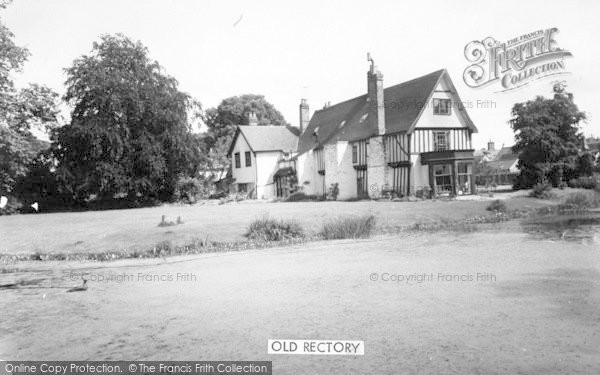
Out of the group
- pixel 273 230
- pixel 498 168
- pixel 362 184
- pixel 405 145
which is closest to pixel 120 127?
pixel 362 184

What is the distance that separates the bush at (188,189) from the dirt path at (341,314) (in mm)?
28634

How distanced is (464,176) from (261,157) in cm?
2009

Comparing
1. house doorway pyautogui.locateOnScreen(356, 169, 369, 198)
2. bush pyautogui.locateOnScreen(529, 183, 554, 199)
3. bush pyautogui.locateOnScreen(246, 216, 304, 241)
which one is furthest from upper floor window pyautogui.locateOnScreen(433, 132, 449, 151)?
bush pyautogui.locateOnScreen(246, 216, 304, 241)

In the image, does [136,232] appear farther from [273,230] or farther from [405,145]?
[405,145]

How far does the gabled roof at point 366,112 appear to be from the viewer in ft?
114

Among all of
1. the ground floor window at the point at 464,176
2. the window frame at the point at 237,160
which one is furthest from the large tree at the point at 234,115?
the ground floor window at the point at 464,176

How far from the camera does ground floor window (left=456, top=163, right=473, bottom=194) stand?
3450 centimetres

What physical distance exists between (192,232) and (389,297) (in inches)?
407

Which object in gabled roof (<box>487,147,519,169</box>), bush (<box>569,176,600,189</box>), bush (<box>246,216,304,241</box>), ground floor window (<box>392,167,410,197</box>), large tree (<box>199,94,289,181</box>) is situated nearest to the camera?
bush (<box>246,216,304,241</box>)

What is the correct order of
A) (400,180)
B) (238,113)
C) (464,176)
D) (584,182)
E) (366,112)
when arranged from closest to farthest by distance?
(464,176), (400,180), (584,182), (366,112), (238,113)

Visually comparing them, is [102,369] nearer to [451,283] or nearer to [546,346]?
[546,346]

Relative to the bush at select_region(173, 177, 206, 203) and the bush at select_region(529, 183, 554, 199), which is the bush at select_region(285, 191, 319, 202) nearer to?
the bush at select_region(173, 177, 206, 203)

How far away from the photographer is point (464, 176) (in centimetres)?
3472

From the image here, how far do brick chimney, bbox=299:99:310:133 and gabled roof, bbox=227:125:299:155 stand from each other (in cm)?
114
